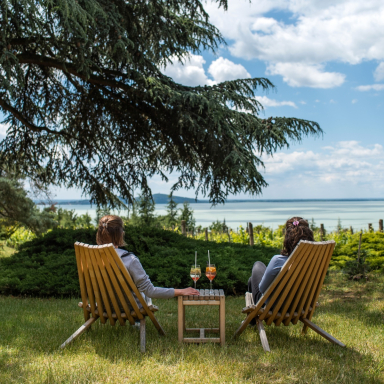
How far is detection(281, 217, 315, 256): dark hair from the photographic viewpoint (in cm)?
350

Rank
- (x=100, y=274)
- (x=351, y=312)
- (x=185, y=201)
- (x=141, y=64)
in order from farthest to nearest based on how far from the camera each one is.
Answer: (x=185, y=201)
(x=141, y=64)
(x=351, y=312)
(x=100, y=274)

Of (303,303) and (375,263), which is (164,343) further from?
(375,263)

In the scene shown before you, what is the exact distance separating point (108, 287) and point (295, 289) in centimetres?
159

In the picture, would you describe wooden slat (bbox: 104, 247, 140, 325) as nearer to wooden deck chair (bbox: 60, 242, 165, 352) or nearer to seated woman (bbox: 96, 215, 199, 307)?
wooden deck chair (bbox: 60, 242, 165, 352)

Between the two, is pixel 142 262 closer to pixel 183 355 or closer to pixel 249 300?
pixel 249 300

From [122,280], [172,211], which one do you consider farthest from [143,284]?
[172,211]

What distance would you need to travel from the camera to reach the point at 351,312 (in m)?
4.95

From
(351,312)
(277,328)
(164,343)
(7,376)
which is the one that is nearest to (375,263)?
(351,312)

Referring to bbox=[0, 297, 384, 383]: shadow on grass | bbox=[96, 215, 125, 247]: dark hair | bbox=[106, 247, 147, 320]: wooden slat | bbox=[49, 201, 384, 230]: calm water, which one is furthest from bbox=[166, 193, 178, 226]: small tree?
bbox=[106, 247, 147, 320]: wooden slat

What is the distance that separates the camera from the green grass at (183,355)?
2756 mm

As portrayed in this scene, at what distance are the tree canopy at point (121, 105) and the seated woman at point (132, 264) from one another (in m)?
3.51

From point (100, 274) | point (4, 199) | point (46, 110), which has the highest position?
point (46, 110)

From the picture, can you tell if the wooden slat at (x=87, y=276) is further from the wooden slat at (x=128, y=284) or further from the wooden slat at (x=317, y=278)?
the wooden slat at (x=317, y=278)

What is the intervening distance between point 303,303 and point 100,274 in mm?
1798
